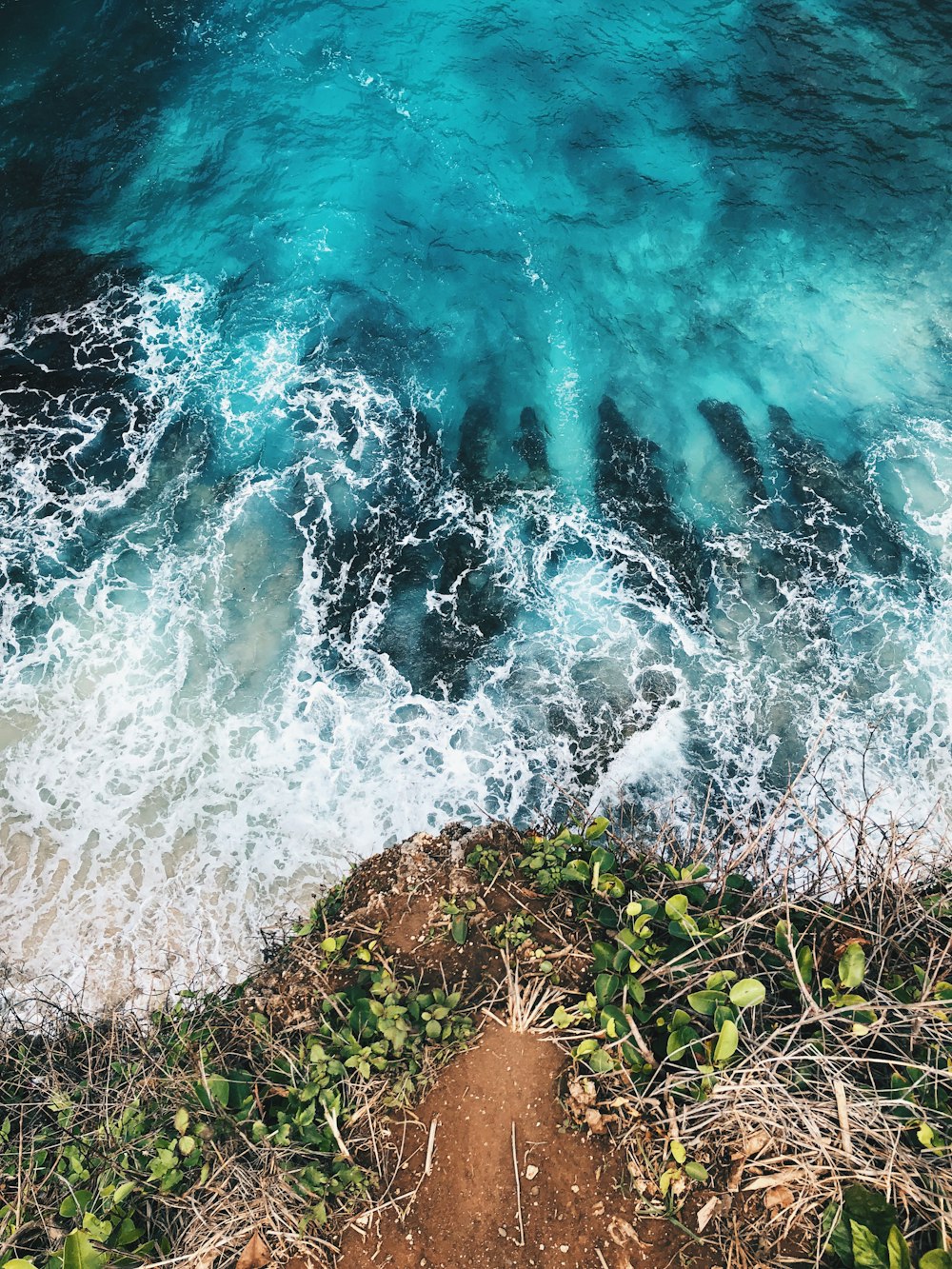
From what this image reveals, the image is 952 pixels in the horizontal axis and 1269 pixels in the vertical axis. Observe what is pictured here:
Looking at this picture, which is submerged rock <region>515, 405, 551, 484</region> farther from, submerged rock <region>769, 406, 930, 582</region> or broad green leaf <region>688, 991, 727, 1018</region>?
broad green leaf <region>688, 991, 727, 1018</region>

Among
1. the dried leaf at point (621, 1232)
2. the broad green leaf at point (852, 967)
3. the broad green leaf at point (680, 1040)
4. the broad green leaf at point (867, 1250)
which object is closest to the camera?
the broad green leaf at point (867, 1250)

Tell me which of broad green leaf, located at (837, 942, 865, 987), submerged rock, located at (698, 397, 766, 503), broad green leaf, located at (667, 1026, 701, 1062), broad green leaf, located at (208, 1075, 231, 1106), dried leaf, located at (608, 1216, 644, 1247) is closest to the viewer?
dried leaf, located at (608, 1216, 644, 1247)

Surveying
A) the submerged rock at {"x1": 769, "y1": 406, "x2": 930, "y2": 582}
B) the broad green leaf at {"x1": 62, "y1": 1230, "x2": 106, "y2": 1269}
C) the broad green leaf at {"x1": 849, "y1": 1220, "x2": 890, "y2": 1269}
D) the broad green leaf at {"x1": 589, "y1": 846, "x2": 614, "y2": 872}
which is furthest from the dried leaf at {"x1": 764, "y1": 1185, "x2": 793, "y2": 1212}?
the submerged rock at {"x1": 769, "y1": 406, "x2": 930, "y2": 582}

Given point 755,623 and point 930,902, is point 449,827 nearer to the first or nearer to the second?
point 930,902

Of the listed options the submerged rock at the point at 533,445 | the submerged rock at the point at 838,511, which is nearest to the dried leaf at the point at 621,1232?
the submerged rock at the point at 838,511

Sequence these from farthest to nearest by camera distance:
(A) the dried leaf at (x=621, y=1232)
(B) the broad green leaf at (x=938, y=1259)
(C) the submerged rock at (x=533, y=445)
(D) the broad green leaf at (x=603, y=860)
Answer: (C) the submerged rock at (x=533, y=445) < (D) the broad green leaf at (x=603, y=860) < (A) the dried leaf at (x=621, y=1232) < (B) the broad green leaf at (x=938, y=1259)

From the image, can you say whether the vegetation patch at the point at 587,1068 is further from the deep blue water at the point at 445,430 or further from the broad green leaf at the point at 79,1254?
the deep blue water at the point at 445,430
